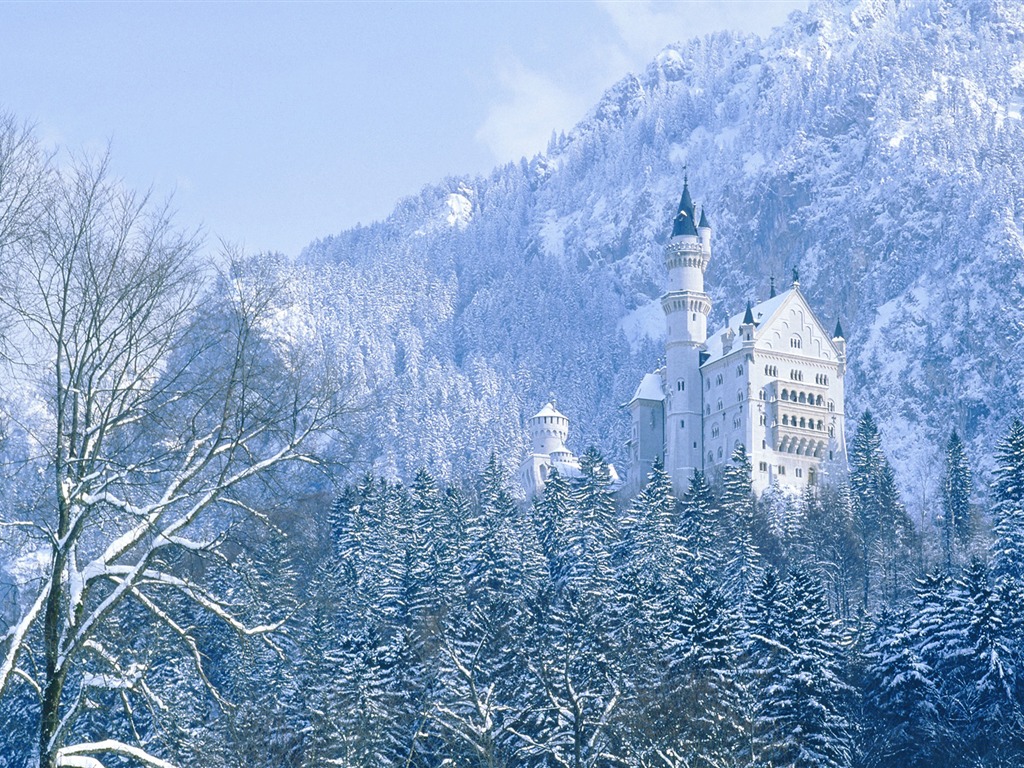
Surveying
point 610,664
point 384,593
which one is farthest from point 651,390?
point 610,664

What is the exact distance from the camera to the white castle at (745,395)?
126250mm

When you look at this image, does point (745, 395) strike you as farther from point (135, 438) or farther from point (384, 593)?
point (135, 438)

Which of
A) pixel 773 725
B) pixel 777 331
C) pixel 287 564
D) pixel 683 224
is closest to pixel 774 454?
pixel 777 331

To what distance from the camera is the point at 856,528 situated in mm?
94688

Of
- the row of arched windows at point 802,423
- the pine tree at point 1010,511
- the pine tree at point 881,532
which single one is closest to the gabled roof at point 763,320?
the row of arched windows at point 802,423

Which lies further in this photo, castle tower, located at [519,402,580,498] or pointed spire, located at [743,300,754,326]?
castle tower, located at [519,402,580,498]

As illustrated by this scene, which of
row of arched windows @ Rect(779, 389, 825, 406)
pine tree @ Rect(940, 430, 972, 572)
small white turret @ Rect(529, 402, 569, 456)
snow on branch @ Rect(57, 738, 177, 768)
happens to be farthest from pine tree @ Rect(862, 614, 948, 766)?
Result: small white turret @ Rect(529, 402, 569, 456)

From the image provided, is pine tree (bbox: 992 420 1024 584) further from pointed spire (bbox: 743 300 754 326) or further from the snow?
the snow

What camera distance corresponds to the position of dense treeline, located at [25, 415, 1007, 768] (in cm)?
4378

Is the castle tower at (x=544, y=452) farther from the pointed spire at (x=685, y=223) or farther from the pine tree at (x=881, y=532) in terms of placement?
the pine tree at (x=881, y=532)

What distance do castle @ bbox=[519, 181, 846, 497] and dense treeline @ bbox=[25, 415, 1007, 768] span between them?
48.5 meters

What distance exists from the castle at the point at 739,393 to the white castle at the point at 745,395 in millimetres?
86

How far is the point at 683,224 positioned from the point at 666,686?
100 metres

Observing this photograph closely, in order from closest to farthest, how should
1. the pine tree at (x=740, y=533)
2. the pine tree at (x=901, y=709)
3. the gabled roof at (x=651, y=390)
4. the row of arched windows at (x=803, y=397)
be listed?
the pine tree at (x=901, y=709), the pine tree at (x=740, y=533), the row of arched windows at (x=803, y=397), the gabled roof at (x=651, y=390)
